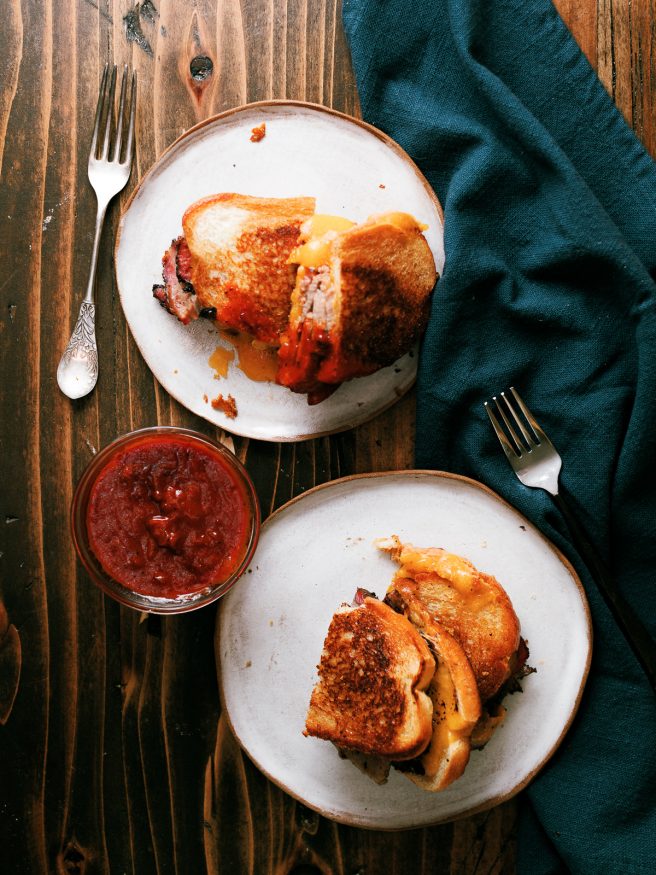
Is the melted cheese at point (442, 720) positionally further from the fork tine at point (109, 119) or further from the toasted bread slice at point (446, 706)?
the fork tine at point (109, 119)

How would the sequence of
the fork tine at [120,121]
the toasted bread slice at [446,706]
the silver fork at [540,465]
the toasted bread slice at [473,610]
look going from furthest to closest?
the fork tine at [120,121], the silver fork at [540,465], the toasted bread slice at [473,610], the toasted bread slice at [446,706]

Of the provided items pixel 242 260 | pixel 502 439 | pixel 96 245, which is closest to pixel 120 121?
pixel 96 245

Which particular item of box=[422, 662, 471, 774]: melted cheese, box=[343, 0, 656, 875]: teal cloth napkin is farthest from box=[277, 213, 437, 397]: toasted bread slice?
box=[422, 662, 471, 774]: melted cheese

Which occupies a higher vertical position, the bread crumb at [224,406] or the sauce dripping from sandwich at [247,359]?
the sauce dripping from sandwich at [247,359]

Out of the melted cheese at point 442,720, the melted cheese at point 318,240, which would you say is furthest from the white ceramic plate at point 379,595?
the melted cheese at point 318,240

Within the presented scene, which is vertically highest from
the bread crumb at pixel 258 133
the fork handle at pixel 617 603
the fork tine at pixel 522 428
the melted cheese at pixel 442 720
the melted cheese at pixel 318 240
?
the bread crumb at pixel 258 133

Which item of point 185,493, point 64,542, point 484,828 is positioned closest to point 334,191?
point 185,493

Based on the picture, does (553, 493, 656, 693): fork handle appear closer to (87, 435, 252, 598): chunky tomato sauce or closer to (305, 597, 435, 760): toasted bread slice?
(305, 597, 435, 760): toasted bread slice

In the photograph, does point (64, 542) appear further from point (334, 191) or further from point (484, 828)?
point (484, 828)
